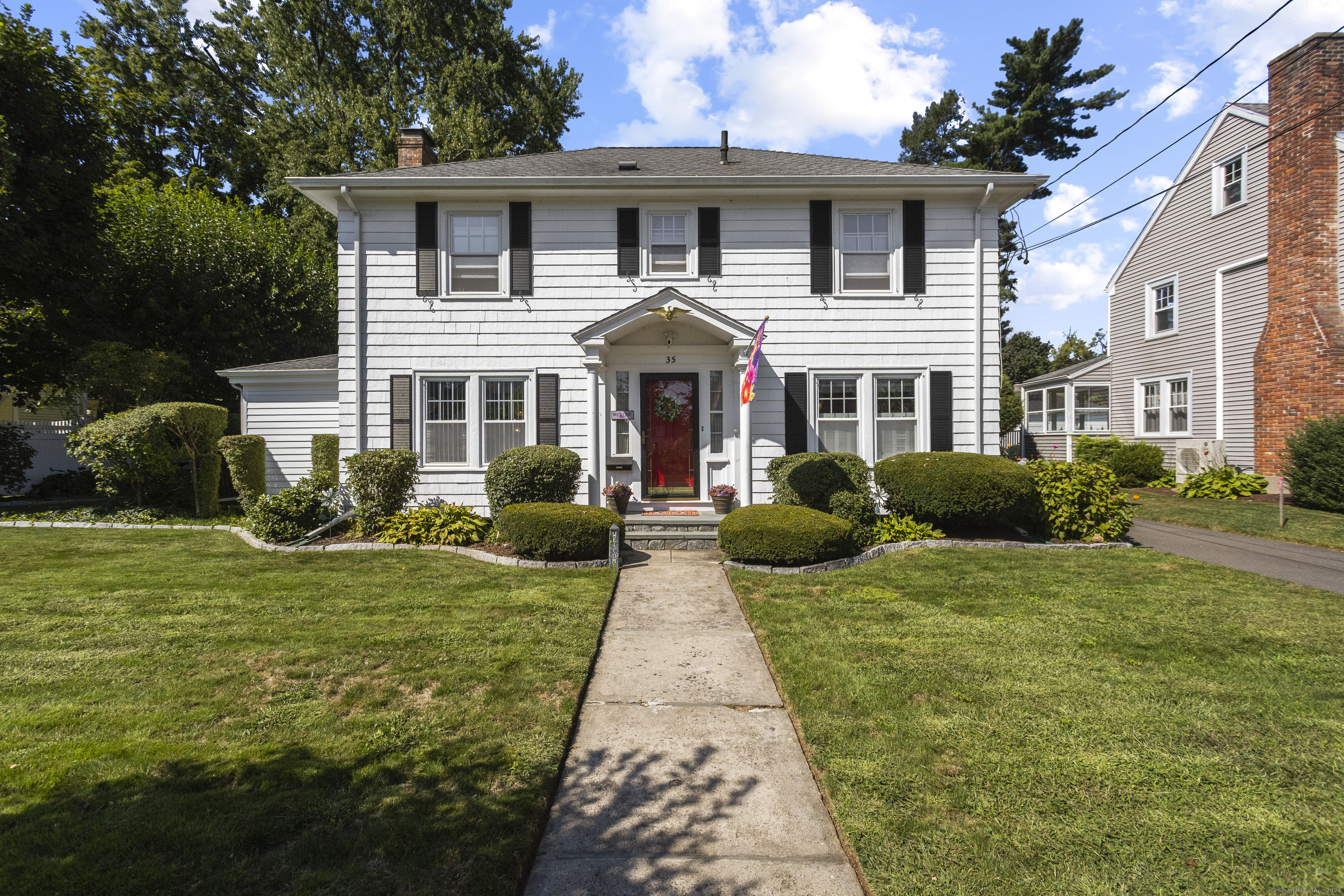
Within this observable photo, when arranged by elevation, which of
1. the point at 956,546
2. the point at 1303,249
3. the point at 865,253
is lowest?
the point at 956,546

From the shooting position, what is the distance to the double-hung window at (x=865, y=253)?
10.3 meters

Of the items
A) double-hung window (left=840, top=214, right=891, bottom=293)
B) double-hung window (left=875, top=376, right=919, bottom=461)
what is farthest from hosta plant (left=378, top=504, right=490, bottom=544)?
double-hung window (left=840, top=214, right=891, bottom=293)

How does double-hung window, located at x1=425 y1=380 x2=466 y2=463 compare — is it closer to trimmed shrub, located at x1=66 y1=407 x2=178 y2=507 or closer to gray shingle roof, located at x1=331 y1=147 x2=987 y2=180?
gray shingle roof, located at x1=331 y1=147 x2=987 y2=180

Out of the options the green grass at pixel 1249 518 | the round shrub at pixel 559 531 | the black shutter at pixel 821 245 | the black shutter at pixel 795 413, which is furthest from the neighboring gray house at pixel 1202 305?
the round shrub at pixel 559 531

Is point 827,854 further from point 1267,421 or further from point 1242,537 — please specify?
point 1267,421

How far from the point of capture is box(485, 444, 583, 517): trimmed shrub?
887 cm

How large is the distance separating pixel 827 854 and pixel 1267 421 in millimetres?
17488

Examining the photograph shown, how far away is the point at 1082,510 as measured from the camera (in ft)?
29.5

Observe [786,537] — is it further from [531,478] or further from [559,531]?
[531,478]

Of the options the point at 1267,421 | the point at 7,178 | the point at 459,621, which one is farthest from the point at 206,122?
the point at 1267,421

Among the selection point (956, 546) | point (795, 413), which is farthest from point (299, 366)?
point (956, 546)

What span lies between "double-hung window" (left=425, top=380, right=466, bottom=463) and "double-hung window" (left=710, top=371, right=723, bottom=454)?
423 centimetres

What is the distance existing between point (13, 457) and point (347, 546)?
12.9 m

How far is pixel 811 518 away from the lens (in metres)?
7.66
